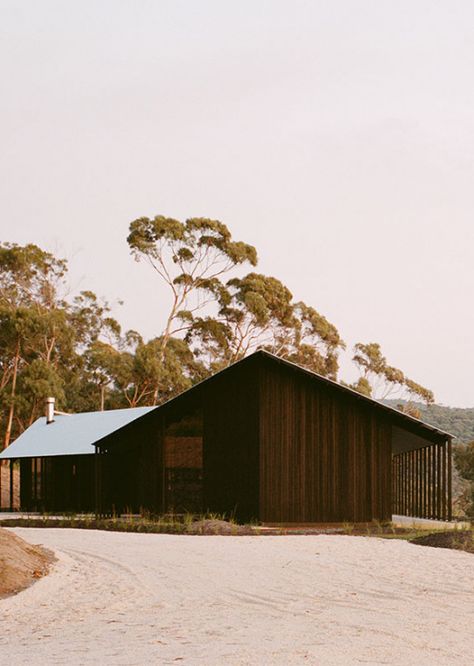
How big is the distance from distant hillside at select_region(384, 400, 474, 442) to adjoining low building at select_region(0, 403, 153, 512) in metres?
38.8

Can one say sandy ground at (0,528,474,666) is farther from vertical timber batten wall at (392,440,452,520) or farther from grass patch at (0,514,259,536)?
vertical timber batten wall at (392,440,452,520)

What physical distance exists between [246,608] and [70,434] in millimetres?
24636

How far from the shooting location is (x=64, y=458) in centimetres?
3438

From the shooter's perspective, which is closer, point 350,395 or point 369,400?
point 369,400

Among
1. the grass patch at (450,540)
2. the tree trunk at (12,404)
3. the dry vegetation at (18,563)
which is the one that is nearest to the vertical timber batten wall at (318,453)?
the grass patch at (450,540)

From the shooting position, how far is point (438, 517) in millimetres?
28141

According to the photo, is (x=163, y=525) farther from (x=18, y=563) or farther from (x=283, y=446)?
(x=18, y=563)

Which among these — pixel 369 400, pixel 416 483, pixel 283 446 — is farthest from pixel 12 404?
pixel 369 400

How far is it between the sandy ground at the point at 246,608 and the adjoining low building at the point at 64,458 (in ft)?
52.1

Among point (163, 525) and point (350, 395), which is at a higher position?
point (350, 395)

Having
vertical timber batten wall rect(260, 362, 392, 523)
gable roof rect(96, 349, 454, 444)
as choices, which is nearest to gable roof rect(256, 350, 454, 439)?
gable roof rect(96, 349, 454, 444)

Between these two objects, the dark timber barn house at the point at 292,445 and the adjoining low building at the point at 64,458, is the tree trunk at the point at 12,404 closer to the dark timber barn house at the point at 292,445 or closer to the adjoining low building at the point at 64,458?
the adjoining low building at the point at 64,458

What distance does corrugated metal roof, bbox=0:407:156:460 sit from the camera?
3306 cm

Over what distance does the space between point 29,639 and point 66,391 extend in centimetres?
4564
